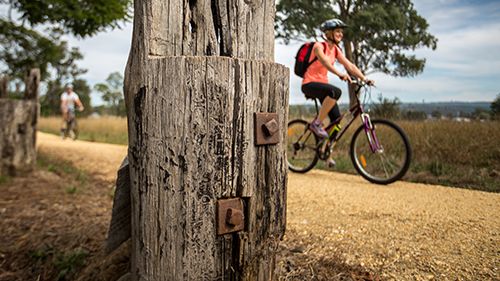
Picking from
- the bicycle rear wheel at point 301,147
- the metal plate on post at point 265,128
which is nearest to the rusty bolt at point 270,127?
the metal plate on post at point 265,128

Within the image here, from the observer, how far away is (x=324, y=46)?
4250 mm

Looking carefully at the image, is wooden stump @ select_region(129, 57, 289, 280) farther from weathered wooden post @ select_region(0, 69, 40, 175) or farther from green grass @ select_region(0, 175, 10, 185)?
weathered wooden post @ select_region(0, 69, 40, 175)

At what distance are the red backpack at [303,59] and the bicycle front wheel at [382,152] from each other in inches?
42.6

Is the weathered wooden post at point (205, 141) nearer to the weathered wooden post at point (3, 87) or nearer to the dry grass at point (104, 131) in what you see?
the weathered wooden post at point (3, 87)

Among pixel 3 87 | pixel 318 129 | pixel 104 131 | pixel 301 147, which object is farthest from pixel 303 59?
pixel 104 131

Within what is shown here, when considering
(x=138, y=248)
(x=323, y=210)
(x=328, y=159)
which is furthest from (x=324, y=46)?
(x=138, y=248)

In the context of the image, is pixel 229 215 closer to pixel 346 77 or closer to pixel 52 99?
pixel 346 77

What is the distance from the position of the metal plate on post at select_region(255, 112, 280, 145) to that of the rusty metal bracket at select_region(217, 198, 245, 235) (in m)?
0.28

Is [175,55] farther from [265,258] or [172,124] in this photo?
[265,258]

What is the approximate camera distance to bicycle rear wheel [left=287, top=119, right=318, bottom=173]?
17.6 ft

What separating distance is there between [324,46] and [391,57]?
243 centimetres

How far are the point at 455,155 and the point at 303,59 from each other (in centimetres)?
228

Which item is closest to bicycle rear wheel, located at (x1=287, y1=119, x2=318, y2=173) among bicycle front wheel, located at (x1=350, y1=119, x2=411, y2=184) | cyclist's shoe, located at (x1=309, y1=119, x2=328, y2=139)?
cyclist's shoe, located at (x1=309, y1=119, x2=328, y2=139)

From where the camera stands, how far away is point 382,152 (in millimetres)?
4426
